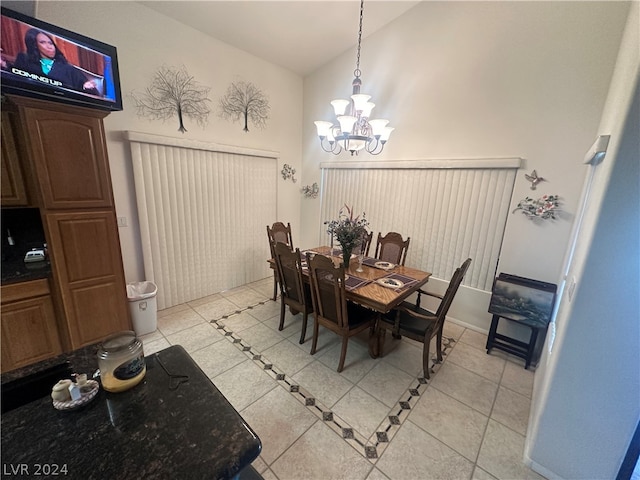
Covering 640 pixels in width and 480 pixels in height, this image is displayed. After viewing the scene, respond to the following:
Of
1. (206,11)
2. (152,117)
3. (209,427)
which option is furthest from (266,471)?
(206,11)

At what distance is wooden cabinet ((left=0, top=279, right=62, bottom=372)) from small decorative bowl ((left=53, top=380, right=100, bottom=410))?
1.79 meters

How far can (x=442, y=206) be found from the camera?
3.14 meters

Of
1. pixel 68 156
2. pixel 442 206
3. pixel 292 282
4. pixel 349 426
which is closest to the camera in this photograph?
pixel 349 426

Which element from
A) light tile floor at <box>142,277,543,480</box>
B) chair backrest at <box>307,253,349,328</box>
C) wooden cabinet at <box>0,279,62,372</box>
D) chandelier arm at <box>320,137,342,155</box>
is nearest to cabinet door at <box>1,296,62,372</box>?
wooden cabinet at <box>0,279,62,372</box>

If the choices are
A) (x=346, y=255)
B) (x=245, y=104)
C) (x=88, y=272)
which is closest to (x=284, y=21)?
(x=245, y=104)

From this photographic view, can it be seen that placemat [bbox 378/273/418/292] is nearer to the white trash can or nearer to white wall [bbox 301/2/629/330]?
white wall [bbox 301/2/629/330]

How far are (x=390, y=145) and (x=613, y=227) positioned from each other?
8.57ft

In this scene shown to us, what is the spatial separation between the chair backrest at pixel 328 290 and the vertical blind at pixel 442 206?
166cm

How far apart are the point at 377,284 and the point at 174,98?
3.13m

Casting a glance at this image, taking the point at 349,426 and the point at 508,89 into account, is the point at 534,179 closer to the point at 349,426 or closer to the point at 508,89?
the point at 508,89

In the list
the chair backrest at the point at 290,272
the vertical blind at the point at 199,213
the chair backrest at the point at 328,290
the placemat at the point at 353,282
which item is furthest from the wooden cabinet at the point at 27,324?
the placemat at the point at 353,282

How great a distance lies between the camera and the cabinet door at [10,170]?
6.30ft

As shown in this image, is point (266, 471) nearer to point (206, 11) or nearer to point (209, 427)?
point (209, 427)

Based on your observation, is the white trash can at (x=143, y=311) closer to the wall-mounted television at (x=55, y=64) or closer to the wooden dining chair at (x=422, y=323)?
the wall-mounted television at (x=55, y=64)
